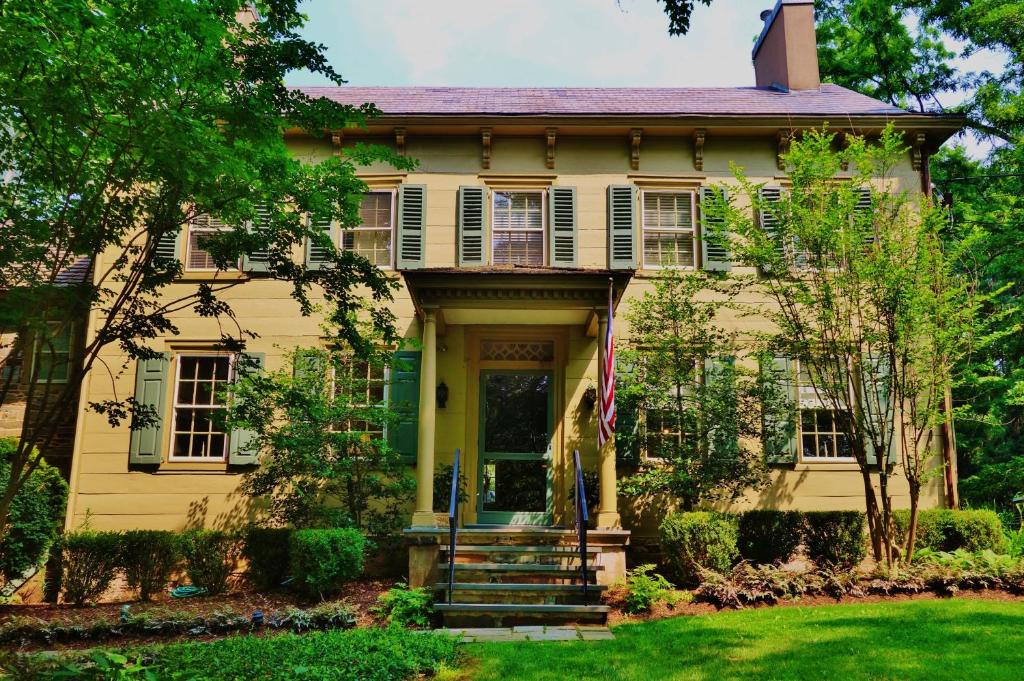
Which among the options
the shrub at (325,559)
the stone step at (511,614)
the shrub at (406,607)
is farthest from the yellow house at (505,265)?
the stone step at (511,614)

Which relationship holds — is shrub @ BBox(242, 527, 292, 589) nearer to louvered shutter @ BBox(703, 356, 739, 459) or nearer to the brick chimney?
louvered shutter @ BBox(703, 356, 739, 459)

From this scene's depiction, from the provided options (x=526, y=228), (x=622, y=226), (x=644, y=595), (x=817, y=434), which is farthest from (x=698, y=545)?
(x=526, y=228)

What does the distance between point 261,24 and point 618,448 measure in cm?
660

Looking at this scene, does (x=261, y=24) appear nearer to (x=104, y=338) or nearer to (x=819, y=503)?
(x=104, y=338)

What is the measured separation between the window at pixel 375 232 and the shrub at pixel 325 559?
4450mm

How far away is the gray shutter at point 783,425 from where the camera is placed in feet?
30.1

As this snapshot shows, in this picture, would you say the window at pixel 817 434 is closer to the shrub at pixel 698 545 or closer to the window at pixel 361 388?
the shrub at pixel 698 545

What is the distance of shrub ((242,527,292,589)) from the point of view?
8461 mm

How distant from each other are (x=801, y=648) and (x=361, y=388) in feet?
20.4

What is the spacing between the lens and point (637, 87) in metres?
13.0

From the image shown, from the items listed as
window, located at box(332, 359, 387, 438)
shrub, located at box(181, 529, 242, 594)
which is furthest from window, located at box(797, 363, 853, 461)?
shrub, located at box(181, 529, 242, 594)

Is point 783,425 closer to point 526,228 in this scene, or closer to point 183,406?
point 526,228

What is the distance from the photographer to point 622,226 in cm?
1062

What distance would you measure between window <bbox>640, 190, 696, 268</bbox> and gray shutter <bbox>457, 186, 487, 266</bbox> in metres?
2.44
